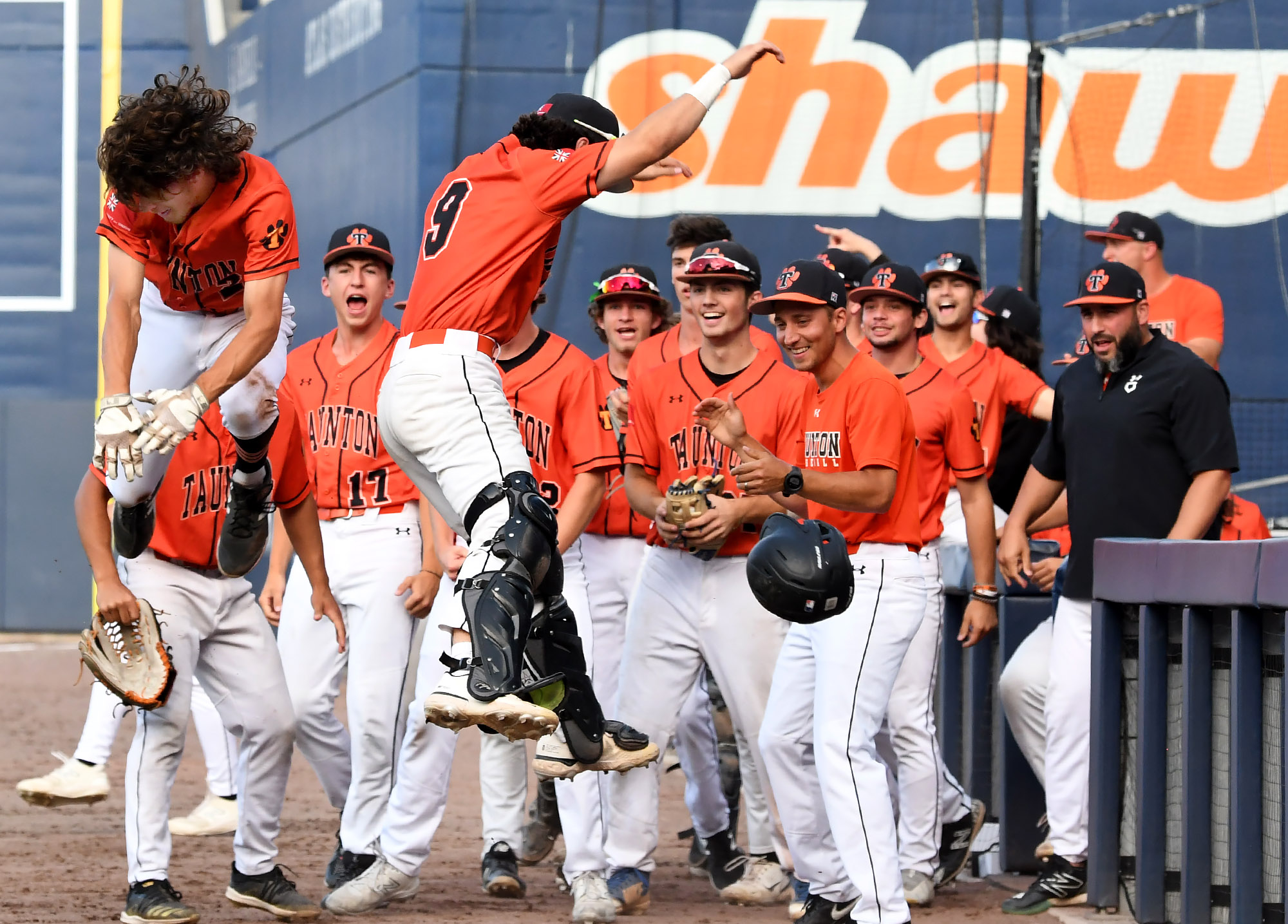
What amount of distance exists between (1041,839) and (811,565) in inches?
97.5

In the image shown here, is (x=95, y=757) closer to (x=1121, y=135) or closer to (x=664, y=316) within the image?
(x=664, y=316)

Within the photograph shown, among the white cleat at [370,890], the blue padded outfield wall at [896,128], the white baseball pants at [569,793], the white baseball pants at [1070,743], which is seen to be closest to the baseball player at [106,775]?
the white cleat at [370,890]

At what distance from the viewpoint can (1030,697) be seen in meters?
6.23

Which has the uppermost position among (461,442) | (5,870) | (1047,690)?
(461,442)

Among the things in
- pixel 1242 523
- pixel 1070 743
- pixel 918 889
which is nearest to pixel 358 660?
pixel 918 889

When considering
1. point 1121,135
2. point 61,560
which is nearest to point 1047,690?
point 1121,135

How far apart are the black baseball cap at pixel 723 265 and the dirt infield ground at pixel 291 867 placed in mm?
2268

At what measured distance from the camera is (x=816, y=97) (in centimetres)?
1173

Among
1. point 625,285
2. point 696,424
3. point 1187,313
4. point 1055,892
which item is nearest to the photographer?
point 1055,892

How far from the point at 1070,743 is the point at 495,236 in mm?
2907

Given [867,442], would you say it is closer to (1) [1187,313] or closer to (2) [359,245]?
(2) [359,245]

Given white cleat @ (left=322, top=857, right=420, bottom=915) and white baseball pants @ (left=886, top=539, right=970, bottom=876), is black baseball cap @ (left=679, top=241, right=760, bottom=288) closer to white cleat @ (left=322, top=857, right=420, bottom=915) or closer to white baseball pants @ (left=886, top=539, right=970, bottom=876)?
white baseball pants @ (left=886, top=539, right=970, bottom=876)

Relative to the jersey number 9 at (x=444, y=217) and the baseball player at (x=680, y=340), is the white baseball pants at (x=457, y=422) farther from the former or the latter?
the baseball player at (x=680, y=340)

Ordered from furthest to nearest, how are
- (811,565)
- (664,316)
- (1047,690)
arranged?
1. (664,316)
2. (1047,690)
3. (811,565)
